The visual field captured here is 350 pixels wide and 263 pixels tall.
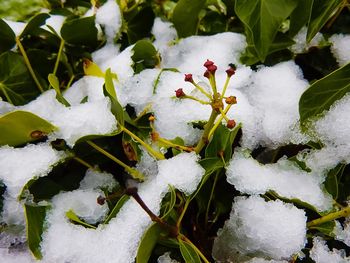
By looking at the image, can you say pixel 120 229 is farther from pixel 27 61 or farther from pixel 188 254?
pixel 27 61

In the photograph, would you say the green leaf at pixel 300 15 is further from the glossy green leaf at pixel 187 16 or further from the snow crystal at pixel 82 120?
the snow crystal at pixel 82 120

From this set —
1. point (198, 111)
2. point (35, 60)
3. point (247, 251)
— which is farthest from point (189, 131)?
point (35, 60)

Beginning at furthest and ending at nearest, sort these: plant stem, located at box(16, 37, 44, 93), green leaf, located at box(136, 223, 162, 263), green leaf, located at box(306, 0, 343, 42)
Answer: plant stem, located at box(16, 37, 44, 93) → green leaf, located at box(306, 0, 343, 42) → green leaf, located at box(136, 223, 162, 263)

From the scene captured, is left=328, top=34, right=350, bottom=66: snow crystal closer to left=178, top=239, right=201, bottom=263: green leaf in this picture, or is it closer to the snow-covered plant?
the snow-covered plant

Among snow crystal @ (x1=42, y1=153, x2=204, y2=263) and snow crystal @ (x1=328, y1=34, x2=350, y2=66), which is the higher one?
snow crystal @ (x1=328, y1=34, x2=350, y2=66)

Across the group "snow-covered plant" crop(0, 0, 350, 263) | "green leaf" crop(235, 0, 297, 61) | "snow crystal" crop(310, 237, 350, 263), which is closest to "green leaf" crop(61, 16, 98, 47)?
"snow-covered plant" crop(0, 0, 350, 263)

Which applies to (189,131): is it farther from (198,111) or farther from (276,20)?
(276,20)

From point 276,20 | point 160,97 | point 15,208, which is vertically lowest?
point 15,208

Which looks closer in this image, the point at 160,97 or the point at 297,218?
the point at 297,218
